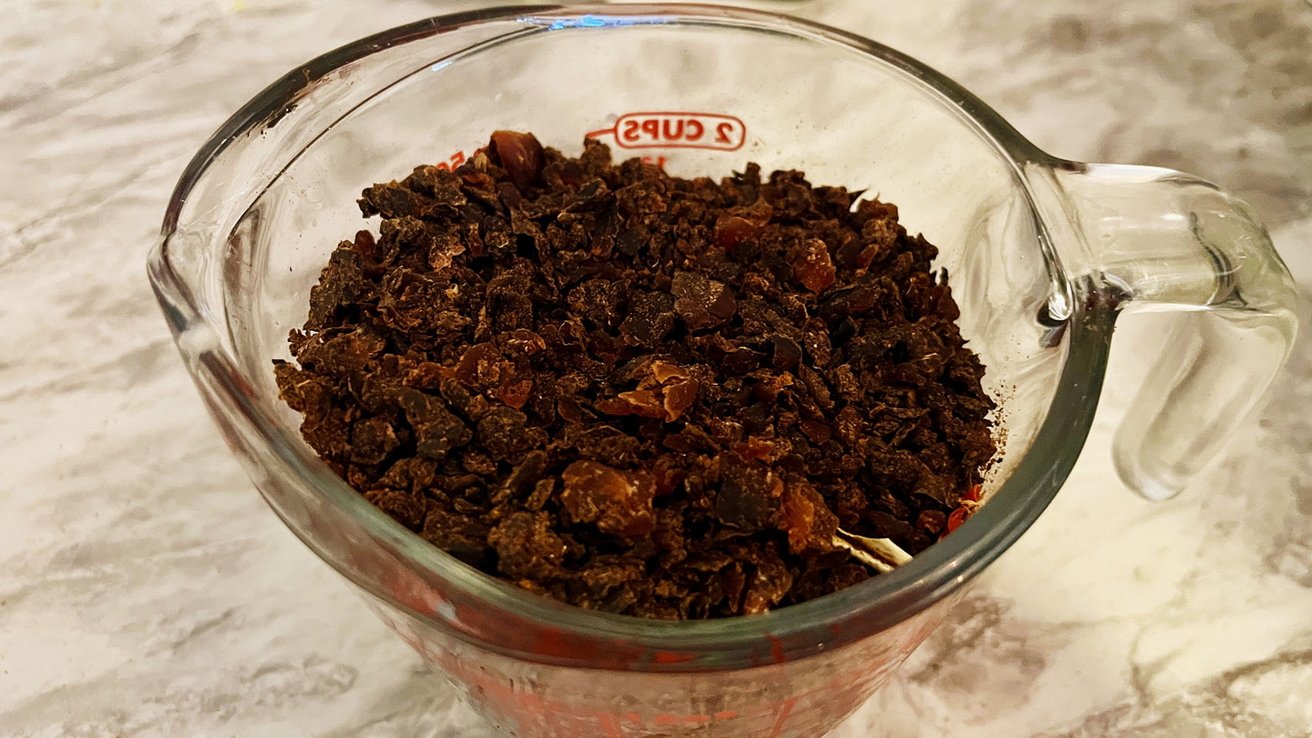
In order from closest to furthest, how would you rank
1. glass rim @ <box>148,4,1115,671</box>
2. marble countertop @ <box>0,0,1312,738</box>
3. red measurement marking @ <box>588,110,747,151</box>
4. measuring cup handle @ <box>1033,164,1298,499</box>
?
glass rim @ <box>148,4,1115,671</box>
measuring cup handle @ <box>1033,164,1298,499</box>
marble countertop @ <box>0,0,1312,738</box>
red measurement marking @ <box>588,110,747,151</box>

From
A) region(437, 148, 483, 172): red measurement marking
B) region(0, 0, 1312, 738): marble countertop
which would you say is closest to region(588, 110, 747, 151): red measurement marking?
region(437, 148, 483, 172): red measurement marking

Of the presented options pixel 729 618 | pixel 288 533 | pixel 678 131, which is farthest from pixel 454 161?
pixel 729 618

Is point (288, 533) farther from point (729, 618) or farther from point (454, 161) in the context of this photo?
point (729, 618)

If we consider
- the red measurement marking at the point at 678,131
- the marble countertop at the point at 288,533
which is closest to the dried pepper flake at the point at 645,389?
the red measurement marking at the point at 678,131

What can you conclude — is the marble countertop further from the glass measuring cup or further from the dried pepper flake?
the dried pepper flake

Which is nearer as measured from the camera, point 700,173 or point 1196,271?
point 1196,271

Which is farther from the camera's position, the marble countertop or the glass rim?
the marble countertop
